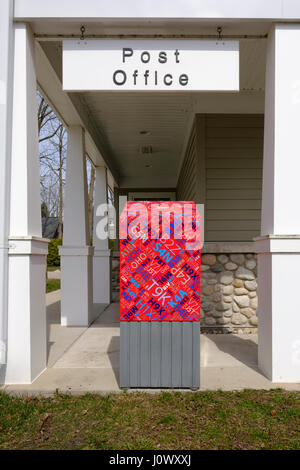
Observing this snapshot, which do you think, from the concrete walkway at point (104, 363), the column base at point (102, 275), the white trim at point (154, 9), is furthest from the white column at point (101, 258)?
the white trim at point (154, 9)

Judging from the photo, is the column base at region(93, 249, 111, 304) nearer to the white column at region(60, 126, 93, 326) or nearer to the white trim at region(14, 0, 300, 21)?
the white column at region(60, 126, 93, 326)

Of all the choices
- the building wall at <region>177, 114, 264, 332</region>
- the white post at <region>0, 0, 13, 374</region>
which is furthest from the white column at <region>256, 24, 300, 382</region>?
the white post at <region>0, 0, 13, 374</region>

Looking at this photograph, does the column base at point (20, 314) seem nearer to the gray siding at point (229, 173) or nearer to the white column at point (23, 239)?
the white column at point (23, 239)

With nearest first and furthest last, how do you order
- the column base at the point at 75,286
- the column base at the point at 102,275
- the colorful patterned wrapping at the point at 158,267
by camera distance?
the colorful patterned wrapping at the point at 158,267, the column base at the point at 75,286, the column base at the point at 102,275

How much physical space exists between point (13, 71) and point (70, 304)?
3.78 m

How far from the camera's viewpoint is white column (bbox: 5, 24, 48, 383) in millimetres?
3098

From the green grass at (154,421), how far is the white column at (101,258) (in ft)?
18.1

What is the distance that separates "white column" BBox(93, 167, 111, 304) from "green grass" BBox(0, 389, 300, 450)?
551 centimetres

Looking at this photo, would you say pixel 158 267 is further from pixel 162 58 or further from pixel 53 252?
A: pixel 53 252

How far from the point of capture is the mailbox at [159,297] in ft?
9.59

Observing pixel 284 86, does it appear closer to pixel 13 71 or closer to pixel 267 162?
pixel 267 162

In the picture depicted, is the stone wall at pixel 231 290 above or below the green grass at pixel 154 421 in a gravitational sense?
above

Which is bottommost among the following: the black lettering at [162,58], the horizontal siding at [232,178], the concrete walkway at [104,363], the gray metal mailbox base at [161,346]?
the concrete walkway at [104,363]
